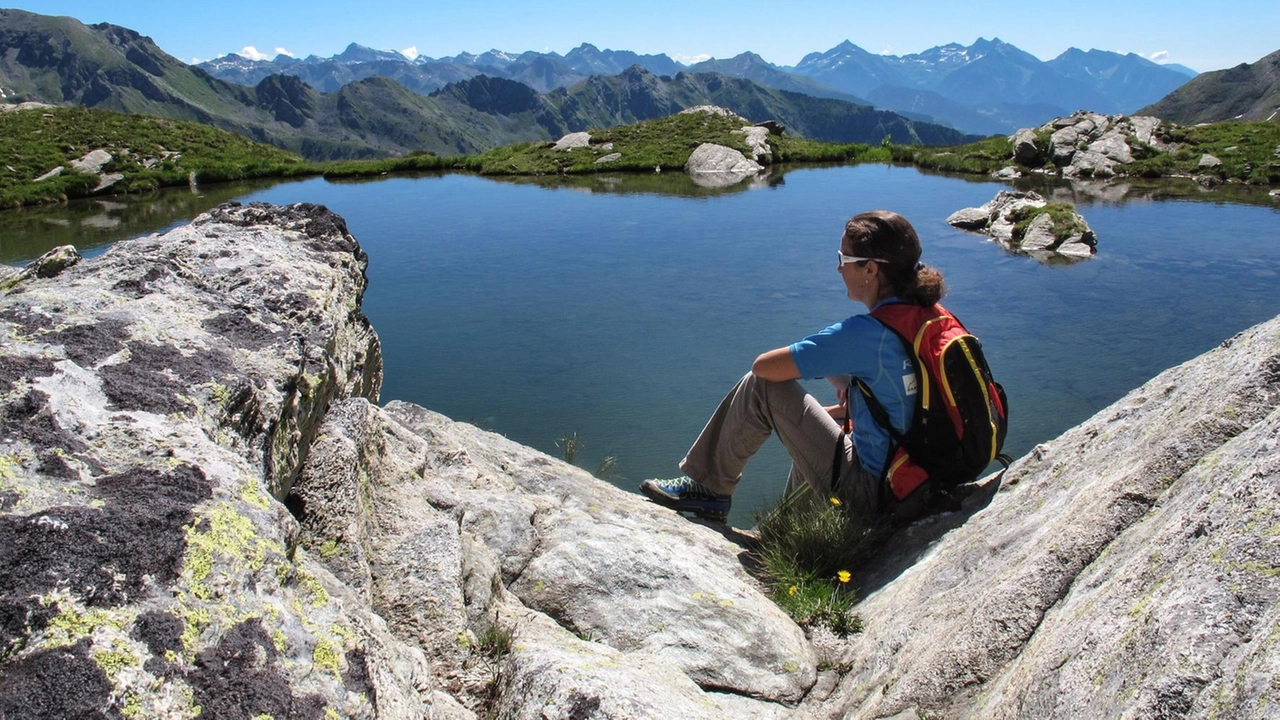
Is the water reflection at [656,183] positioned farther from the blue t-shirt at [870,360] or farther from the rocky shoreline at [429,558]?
A: the rocky shoreline at [429,558]

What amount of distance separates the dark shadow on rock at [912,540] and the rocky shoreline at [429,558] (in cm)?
3

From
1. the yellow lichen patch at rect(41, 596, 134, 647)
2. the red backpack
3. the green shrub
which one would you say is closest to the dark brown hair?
the red backpack

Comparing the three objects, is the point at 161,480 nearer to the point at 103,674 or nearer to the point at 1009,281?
the point at 103,674

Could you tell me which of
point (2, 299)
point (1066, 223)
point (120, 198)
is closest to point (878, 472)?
point (2, 299)

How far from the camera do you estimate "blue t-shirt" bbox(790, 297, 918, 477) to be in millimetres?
5562

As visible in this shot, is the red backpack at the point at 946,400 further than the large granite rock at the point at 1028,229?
No

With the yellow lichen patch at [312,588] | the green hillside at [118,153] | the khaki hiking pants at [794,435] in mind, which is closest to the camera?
the yellow lichen patch at [312,588]

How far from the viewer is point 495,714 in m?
3.35

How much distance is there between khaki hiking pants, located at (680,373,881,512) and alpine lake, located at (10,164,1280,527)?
1965mm

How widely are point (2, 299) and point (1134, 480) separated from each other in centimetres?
523

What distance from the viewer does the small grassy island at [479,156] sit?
29.5 meters

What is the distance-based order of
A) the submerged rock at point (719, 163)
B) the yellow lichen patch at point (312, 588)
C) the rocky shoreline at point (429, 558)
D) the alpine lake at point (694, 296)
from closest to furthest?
the rocky shoreline at point (429, 558) < the yellow lichen patch at point (312, 588) < the alpine lake at point (694, 296) < the submerged rock at point (719, 163)

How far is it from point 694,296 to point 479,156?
28.7 meters

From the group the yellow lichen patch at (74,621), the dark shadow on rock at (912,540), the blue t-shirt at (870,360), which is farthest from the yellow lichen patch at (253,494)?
the dark shadow on rock at (912,540)
